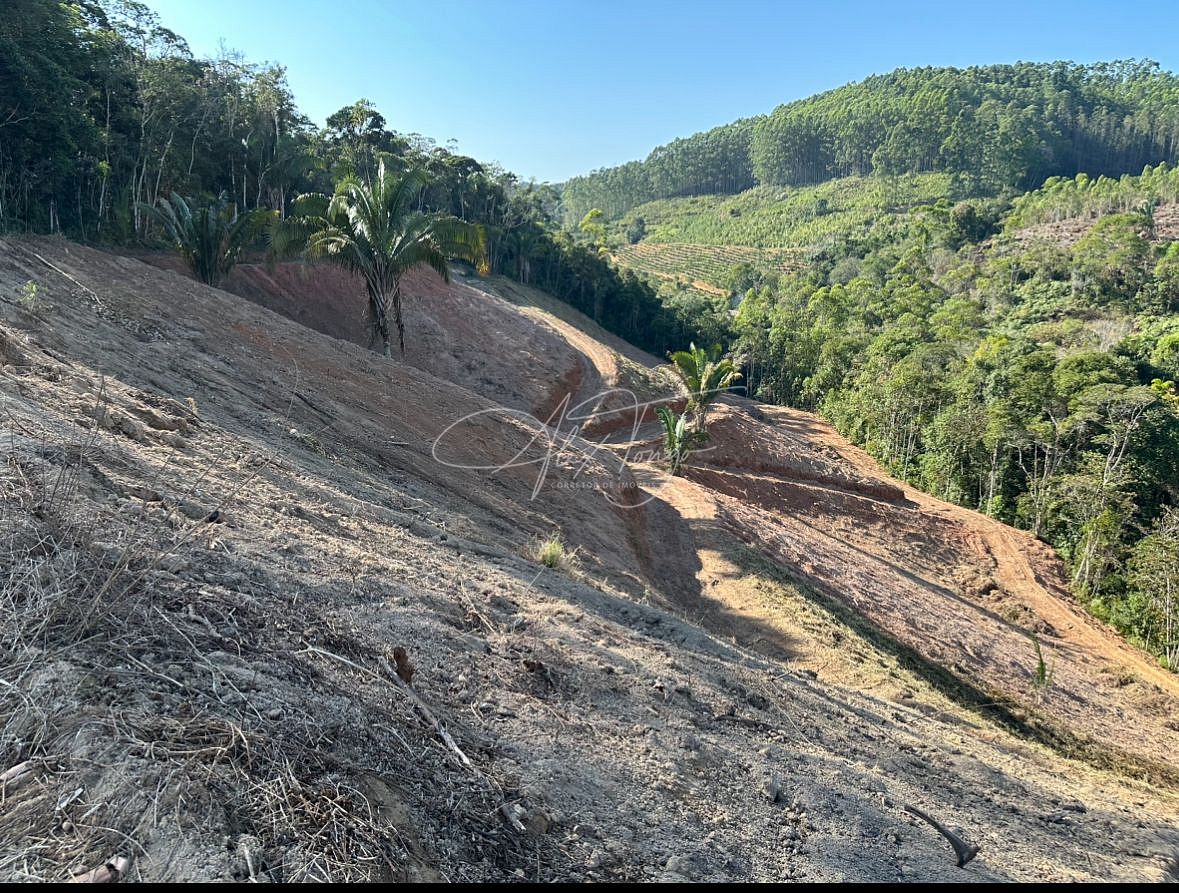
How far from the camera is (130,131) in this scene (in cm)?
2120

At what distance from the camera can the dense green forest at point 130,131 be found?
16.5 metres

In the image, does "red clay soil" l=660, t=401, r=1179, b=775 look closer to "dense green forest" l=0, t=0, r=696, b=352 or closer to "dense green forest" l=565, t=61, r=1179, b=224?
"dense green forest" l=0, t=0, r=696, b=352

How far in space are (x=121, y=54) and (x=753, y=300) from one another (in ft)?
143

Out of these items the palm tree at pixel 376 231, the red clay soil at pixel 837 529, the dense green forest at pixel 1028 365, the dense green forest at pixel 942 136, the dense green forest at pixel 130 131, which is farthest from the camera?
the dense green forest at pixel 942 136

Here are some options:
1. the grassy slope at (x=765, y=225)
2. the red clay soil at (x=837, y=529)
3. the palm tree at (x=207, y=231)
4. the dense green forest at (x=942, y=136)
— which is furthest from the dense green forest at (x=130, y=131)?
the dense green forest at (x=942, y=136)

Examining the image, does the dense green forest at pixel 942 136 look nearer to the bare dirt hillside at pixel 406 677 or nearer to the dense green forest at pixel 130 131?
the dense green forest at pixel 130 131

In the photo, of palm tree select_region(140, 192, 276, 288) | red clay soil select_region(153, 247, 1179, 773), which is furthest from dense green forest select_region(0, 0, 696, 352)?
red clay soil select_region(153, 247, 1179, 773)

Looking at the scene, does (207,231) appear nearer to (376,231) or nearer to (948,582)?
(376,231)

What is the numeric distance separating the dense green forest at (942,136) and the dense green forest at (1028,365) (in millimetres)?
30817

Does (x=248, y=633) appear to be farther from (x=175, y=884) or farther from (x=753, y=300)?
(x=753, y=300)

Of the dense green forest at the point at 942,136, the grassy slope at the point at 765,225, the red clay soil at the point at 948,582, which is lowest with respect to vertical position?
the red clay soil at the point at 948,582

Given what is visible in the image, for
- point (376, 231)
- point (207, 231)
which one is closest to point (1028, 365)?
point (376, 231)

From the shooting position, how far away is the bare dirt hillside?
213cm

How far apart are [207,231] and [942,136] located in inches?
4245
